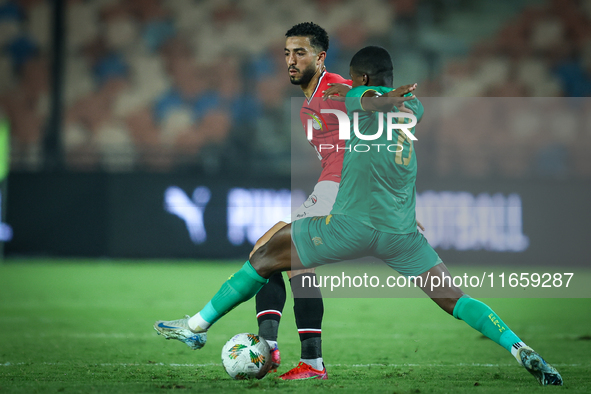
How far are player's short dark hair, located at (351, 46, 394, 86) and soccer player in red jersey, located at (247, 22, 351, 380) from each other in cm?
16

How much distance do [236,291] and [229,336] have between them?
220 cm

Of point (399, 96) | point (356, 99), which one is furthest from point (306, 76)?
point (399, 96)

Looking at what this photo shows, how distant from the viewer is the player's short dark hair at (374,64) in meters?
3.52

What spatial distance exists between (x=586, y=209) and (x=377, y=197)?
967cm

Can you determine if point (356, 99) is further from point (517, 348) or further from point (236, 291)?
point (517, 348)

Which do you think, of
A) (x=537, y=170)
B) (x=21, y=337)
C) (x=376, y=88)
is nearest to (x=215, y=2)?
(x=537, y=170)

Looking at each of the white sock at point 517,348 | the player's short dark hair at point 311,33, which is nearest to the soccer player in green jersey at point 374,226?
the white sock at point 517,348

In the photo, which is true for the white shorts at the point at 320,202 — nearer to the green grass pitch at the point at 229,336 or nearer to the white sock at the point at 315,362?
the white sock at the point at 315,362

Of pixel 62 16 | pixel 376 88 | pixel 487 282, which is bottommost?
pixel 487 282

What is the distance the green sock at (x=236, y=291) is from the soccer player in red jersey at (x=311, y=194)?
184 mm

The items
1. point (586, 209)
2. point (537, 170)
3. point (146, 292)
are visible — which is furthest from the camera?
point (537, 170)

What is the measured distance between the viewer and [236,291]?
11.8 ft

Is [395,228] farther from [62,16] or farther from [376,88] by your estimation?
[62,16]

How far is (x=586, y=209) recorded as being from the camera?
11914 mm
